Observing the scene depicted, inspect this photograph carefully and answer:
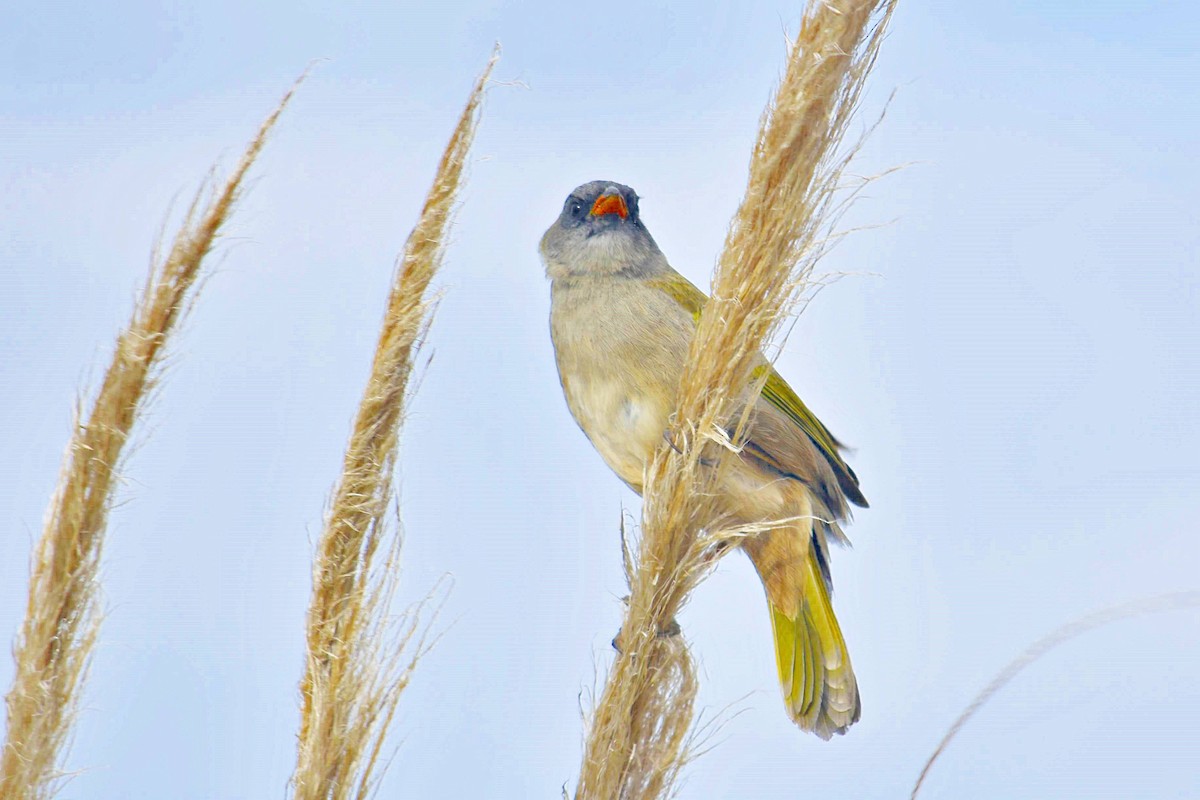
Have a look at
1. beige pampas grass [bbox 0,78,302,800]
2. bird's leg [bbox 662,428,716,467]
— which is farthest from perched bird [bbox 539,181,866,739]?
beige pampas grass [bbox 0,78,302,800]

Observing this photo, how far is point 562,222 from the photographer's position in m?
2.98

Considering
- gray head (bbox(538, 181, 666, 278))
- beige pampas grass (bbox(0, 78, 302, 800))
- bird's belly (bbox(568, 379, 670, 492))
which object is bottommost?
beige pampas grass (bbox(0, 78, 302, 800))

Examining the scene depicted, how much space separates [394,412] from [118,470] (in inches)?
16.1

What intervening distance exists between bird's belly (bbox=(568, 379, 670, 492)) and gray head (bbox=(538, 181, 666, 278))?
1.13ft

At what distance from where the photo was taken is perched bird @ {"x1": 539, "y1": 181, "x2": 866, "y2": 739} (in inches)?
98.0

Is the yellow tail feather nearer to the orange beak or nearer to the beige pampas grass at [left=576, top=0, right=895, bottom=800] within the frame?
the beige pampas grass at [left=576, top=0, right=895, bottom=800]

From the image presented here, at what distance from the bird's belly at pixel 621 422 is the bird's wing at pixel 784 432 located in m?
0.24

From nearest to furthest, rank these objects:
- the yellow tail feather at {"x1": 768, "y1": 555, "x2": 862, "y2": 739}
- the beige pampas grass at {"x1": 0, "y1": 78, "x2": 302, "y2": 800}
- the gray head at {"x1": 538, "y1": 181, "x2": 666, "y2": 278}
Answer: the beige pampas grass at {"x1": 0, "y1": 78, "x2": 302, "y2": 800} → the yellow tail feather at {"x1": 768, "y1": 555, "x2": 862, "y2": 739} → the gray head at {"x1": 538, "y1": 181, "x2": 666, "y2": 278}

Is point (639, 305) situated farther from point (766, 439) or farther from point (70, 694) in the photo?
point (70, 694)

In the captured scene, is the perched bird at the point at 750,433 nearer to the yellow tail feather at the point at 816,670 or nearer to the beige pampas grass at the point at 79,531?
the yellow tail feather at the point at 816,670

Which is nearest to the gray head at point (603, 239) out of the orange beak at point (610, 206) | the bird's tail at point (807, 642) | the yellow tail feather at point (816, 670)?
the orange beak at point (610, 206)

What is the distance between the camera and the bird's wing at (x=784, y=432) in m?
2.56

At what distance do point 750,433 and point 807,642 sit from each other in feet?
1.79

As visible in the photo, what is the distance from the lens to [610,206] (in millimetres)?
2828
